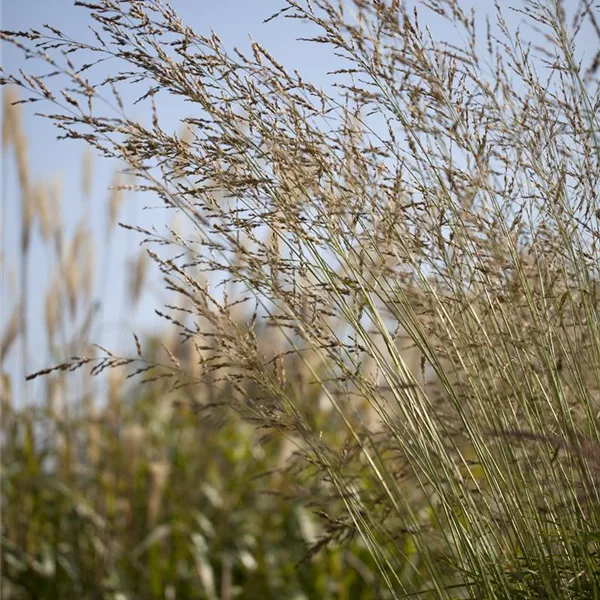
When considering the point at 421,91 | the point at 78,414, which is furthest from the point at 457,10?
the point at 78,414

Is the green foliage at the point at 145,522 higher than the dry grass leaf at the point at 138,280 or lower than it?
lower

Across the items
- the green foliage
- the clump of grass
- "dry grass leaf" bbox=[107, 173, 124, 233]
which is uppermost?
"dry grass leaf" bbox=[107, 173, 124, 233]

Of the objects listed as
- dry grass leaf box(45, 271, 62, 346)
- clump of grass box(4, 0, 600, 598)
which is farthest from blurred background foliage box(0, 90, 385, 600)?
clump of grass box(4, 0, 600, 598)

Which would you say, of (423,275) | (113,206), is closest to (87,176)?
(113,206)

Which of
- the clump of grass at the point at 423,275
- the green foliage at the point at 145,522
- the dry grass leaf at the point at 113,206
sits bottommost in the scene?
the green foliage at the point at 145,522

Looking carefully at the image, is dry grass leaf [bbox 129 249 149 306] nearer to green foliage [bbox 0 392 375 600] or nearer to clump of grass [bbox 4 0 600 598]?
green foliage [bbox 0 392 375 600]

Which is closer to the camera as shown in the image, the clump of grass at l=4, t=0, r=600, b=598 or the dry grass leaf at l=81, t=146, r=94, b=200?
the clump of grass at l=4, t=0, r=600, b=598

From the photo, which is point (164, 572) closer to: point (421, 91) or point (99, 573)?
point (99, 573)

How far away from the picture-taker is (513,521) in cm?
165

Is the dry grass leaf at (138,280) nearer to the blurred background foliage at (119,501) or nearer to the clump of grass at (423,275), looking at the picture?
the blurred background foliage at (119,501)

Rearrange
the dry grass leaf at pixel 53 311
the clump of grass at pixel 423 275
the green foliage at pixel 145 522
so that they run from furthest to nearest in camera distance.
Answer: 1. the dry grass leaf at pixel 53 311
2. the green foliage at pixel 145 522
3. the clump of grass at pixel 423 275

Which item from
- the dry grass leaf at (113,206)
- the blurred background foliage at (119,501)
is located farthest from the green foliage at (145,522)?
the dry grass leaf at (113,206)

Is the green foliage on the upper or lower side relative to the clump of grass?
lower

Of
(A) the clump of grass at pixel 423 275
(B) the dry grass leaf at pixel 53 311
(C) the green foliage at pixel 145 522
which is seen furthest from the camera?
(B) the dry grass leaf at pixel 53 311
